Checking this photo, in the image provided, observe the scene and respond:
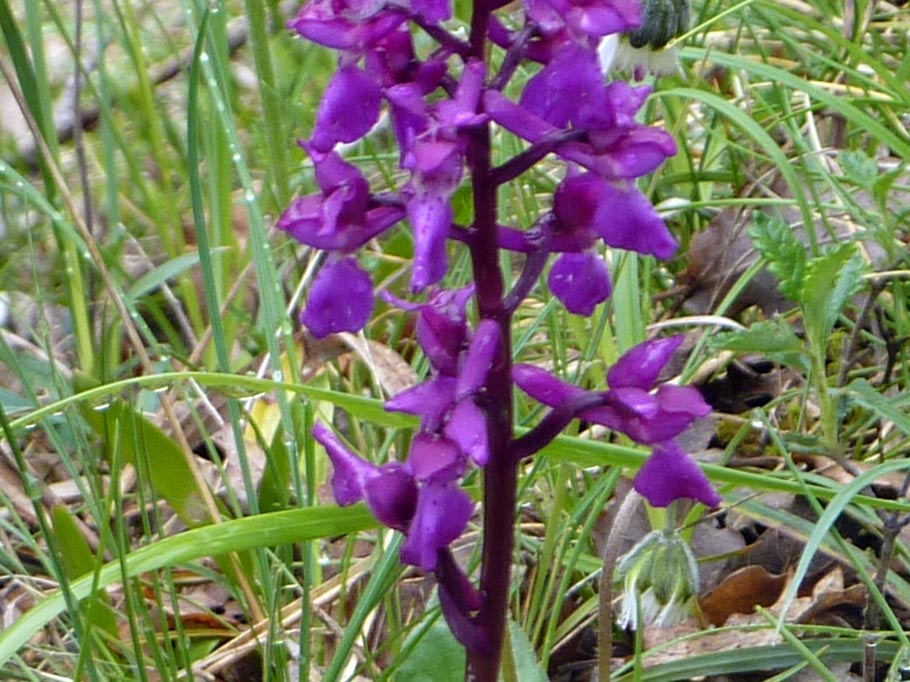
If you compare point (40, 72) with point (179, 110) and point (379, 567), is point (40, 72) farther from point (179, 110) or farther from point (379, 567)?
point (179, 110)

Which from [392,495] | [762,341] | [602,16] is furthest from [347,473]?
[762,341]

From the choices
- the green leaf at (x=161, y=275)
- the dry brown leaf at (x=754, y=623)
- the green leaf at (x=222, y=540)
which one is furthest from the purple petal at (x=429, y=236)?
the green leaf at (x=161, y=275)

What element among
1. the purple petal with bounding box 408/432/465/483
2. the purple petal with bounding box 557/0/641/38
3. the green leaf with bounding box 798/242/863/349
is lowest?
the green leaf with bounding box 798/242/863/349

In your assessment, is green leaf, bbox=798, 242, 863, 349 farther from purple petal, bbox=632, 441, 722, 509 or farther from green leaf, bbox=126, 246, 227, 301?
green leaf, bbox=126, 246, 227, 301

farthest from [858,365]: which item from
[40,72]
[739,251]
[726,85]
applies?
[40,72]

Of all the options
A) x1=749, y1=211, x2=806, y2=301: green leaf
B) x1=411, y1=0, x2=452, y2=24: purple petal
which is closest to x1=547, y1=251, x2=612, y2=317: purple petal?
x1=411, y1=0, x2=452, y2=24: purple petal

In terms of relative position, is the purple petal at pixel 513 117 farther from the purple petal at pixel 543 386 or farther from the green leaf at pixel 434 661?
the green leaf at pixel 434 661

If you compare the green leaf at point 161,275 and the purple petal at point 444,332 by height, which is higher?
the purple petal at point 444,332
